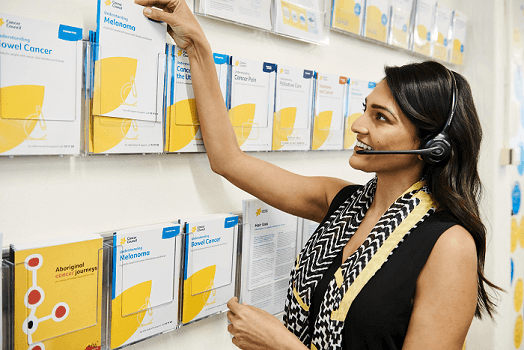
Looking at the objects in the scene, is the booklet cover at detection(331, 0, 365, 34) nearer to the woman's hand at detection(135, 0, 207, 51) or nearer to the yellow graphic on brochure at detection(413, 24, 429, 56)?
the yellow graphic on brochure at detection(413, 24, 429, 56)

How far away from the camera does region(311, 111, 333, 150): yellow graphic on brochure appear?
141 centimetres

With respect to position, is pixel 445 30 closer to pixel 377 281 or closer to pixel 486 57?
pixel 486 57

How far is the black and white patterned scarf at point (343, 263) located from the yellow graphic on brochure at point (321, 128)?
0.32 meters

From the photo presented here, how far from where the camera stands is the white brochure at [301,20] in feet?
4.08

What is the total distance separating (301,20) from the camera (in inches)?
51.4

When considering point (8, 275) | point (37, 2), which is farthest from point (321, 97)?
point (8, 275)

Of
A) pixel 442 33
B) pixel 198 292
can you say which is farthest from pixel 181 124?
pixel 442 33

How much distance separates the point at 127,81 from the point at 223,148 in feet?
0.96

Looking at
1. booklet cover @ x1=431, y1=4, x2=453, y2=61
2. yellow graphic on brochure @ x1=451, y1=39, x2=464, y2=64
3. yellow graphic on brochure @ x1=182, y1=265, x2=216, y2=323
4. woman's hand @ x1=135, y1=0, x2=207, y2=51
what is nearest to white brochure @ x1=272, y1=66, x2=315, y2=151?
woman's hand @ x1=135, y1=0, x2=207, y2=51

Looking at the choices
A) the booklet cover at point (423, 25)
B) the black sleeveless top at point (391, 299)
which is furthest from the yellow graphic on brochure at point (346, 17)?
the black sleeveless top at point (391, 299)

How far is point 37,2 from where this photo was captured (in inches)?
32.4

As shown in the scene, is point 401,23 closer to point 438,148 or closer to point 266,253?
point 438,148

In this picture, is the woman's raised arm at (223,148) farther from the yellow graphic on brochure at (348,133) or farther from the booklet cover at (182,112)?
the yellow graphic on brochure at (348,133)

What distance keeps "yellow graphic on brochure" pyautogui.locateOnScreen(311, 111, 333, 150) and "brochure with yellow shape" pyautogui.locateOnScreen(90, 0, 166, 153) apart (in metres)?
0.59
